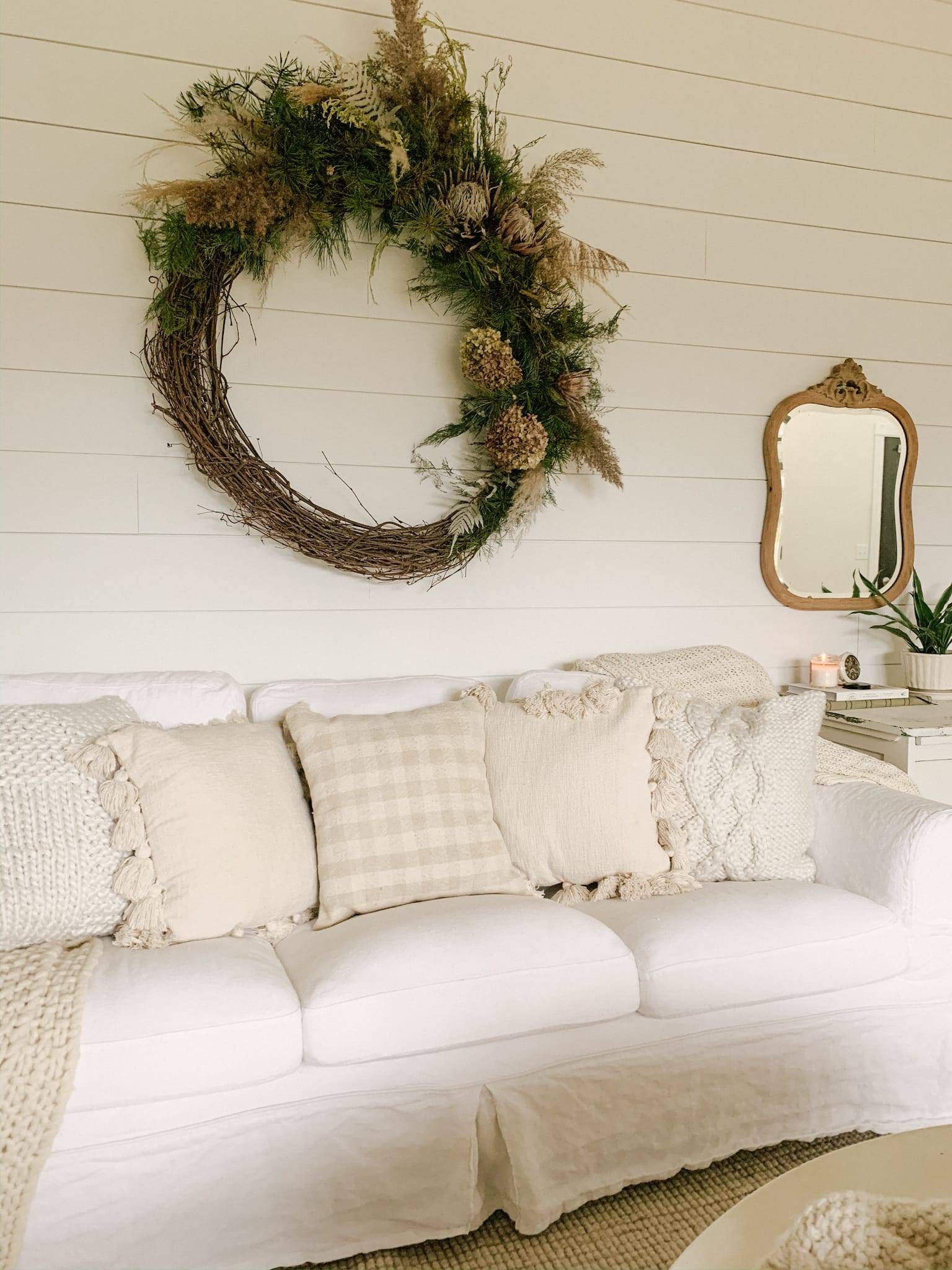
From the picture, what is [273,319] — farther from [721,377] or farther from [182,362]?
[721,377]

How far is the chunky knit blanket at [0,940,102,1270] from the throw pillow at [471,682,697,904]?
90 cm

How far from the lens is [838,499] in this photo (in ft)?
9.47

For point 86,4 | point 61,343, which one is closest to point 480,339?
point 61,343

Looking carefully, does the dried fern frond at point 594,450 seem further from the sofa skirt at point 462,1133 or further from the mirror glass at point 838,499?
the sofa skirt at point 462,1133

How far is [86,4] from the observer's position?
2189mm

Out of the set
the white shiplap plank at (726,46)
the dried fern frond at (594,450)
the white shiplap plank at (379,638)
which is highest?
the white shiplap plank at (726,46)

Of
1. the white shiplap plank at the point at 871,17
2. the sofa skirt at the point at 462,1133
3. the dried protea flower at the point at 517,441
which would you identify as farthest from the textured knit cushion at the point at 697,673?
the white shiplap plank at the point at 871,17

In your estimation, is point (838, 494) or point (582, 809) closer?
point (582, 809)

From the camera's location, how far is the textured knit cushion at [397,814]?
1.85 metres

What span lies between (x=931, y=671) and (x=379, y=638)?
1.53 metres

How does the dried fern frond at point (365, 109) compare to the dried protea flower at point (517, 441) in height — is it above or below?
above

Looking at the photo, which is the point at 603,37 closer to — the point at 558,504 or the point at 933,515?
the point at 558,504

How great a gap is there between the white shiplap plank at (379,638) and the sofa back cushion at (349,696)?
169 millimetres

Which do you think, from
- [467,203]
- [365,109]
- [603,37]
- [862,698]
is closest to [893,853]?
[862,698]
